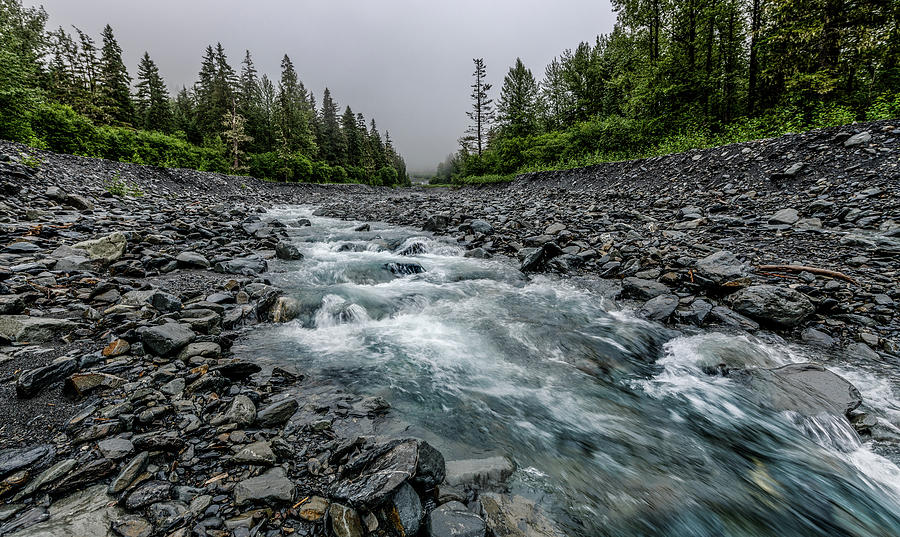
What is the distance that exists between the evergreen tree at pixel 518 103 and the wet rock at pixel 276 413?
39.4 m

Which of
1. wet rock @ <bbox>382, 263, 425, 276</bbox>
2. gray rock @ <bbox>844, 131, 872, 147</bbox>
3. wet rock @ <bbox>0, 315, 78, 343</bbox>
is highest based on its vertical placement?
gray rock @ <bbox>844, 131, 872, 147</bbox>

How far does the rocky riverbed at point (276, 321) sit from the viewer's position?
6.09 feet

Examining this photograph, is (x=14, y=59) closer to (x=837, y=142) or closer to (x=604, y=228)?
(x=604, y=228)

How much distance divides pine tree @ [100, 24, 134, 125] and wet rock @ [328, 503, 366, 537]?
44.8 metres

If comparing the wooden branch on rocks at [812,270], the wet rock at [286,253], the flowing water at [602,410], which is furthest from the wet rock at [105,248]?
the wooden branch on rocks at [812,270]

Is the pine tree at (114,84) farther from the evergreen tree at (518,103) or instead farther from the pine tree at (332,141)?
the evergreen tree at (518,103)

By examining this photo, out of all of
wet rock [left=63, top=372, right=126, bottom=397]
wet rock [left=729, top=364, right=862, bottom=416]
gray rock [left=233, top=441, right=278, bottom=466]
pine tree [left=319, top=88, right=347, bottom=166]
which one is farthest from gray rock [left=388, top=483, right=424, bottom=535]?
pine tree [left=319, top=88, right=347, bottom=166]

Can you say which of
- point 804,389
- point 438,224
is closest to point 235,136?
point 438,224

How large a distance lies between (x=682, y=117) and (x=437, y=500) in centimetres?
2202

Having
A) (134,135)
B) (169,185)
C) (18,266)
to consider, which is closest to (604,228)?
(18,266)

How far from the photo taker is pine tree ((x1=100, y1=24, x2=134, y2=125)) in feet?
103

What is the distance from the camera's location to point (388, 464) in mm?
2035

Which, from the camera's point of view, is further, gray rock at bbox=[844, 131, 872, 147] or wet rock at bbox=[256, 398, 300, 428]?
gray rock at bbox=[844, 131, 872, 147]

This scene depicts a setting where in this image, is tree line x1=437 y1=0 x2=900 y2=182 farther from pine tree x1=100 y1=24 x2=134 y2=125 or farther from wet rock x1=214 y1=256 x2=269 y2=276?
pine tree x1=100 y1=24 x2=134 y2=125
